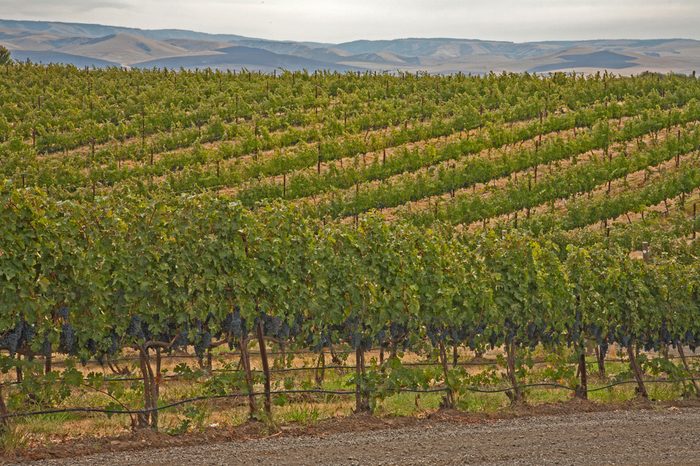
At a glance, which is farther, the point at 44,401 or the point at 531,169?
the point at 531,169

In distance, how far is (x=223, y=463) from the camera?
12.2m

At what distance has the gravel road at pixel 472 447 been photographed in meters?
12.4

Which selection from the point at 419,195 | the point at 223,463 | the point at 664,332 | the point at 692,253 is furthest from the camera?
the point at 419,195

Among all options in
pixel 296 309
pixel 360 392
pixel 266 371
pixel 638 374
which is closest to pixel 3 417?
pixel 266 371

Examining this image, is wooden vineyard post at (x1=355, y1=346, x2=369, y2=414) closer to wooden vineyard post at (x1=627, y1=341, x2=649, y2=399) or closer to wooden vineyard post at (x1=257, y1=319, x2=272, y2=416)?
wooden vineyard post at (x1=257, y1=319, x2=272, y2=416)

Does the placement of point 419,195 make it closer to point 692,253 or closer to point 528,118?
point 528,118

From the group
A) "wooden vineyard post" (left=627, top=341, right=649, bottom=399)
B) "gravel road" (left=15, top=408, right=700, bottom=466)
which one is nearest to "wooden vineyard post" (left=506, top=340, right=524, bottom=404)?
"gravel road" (left=15, top=408, right=700, bottom=466)

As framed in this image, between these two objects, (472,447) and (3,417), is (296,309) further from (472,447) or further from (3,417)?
(3,417)

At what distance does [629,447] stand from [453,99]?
47.1m

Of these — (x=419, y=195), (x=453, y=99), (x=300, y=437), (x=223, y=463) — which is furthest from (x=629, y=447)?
(x=453, y=99)

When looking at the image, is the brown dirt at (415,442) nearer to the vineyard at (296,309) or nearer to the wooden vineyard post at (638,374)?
the vineyard at (296,309)

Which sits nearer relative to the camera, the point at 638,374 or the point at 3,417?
the point at 3,417

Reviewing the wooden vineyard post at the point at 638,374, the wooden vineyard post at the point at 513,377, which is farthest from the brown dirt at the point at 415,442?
the wooden vineyard post at the point at 638,374

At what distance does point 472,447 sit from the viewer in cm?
1303
